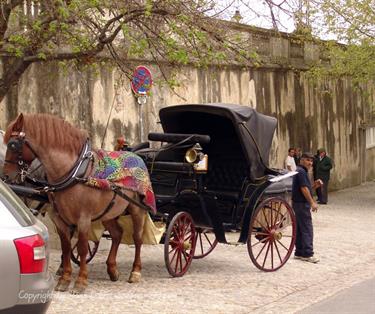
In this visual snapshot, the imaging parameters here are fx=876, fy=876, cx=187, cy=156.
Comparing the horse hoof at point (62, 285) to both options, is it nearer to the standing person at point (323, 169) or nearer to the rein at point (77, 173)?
the rein at point (77, 173)

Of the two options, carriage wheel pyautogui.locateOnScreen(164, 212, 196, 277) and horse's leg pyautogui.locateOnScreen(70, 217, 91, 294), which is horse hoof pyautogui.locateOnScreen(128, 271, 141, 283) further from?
horse's leg pyautogui.locateOnScreen(70, 217, 91, 294)

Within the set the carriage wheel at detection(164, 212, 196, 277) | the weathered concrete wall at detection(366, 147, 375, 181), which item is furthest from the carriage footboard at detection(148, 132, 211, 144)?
the weathered concrete wall at detection(366, 147, 375, 181)

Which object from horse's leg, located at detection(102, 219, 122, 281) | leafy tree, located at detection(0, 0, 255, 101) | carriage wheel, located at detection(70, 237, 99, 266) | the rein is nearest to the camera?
the rein

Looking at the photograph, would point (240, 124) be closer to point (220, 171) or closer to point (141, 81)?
point (220, 171)

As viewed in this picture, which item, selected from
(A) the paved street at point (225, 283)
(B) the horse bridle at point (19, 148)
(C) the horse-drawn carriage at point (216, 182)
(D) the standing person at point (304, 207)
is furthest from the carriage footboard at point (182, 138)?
(B) the horse bridle at point (19, 148)

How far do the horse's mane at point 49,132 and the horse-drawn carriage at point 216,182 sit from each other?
1921 millimetres

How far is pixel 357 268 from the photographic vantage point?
1345 cm

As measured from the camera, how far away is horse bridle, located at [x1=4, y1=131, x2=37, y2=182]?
1006 centimetres

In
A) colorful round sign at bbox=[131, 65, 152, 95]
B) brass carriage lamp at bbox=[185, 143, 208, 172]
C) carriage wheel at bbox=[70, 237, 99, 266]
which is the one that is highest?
colorful round sign at bbox=[131, 65, 152, 95]

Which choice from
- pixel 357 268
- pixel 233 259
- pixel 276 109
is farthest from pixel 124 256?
pixel 276 109

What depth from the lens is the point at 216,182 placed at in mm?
13297

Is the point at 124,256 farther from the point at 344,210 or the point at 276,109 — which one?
the point at 276,109

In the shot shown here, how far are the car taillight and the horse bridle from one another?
3578 millimetres

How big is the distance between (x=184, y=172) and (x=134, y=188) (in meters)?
1.13
